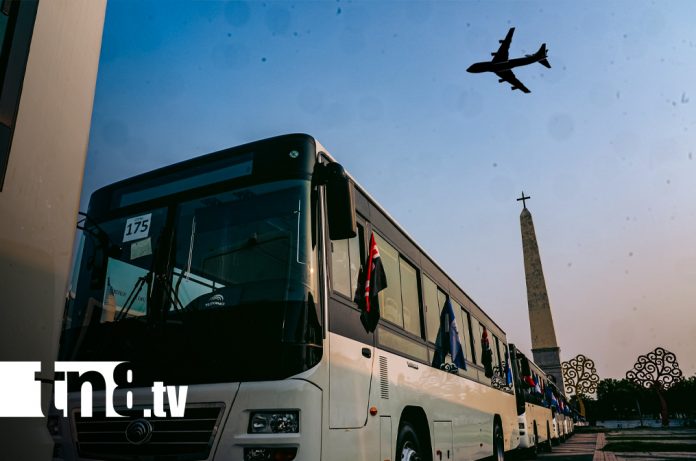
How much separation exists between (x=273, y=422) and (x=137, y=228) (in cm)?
192

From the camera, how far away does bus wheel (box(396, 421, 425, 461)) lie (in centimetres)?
464

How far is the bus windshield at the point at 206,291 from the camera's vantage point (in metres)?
3.38

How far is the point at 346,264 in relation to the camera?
14.0 feet

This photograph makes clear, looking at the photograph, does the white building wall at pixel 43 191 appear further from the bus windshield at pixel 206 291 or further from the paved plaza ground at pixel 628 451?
the paved plaza ground at pixel 628 451

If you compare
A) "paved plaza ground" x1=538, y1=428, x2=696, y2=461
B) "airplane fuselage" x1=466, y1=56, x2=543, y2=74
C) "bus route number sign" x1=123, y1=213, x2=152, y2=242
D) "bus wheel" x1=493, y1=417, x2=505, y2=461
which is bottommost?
"paved plaza ground" x1=538, y1=428, x2=696, y2=461

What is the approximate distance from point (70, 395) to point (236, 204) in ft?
Answer: 6.00

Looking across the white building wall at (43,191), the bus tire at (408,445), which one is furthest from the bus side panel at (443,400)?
the white building wall at (43,191)

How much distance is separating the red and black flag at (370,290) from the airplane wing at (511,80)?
21.2m

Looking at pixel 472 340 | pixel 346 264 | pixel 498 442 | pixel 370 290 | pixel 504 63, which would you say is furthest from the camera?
pixel 504 63

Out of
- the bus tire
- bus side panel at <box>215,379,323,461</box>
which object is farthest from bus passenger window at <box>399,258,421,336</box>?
bus side panel at <box>215,379,323,461</box>

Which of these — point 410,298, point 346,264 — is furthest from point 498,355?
point 346,264

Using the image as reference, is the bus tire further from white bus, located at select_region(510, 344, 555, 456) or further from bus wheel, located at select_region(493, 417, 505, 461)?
white bus, located at select_region(510, 344, 555, 456)

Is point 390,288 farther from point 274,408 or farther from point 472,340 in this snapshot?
point 472,340

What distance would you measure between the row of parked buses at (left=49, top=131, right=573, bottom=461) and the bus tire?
0.03 meters
